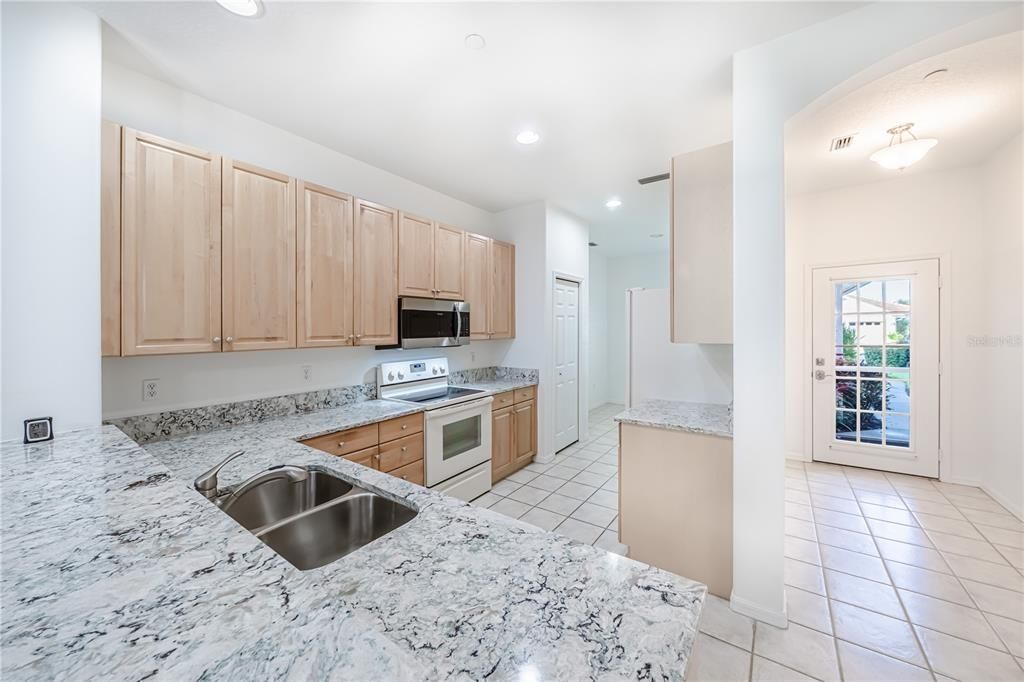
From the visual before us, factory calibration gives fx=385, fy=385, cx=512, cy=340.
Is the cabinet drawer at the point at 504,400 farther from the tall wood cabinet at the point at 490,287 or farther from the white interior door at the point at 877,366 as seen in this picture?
the white interior door at the point at 877,366

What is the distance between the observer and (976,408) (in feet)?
10.9

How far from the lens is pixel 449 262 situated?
11.3 ft

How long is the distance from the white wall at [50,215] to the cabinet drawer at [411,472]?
60.3 inches

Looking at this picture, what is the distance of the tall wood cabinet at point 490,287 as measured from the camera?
12.2 ft

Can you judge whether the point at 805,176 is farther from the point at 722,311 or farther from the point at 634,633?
the point at 634,633

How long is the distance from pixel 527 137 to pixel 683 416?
213 cm

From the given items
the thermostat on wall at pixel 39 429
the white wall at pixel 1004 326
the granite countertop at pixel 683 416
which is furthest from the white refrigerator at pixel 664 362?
the thermostat on wall at pixel 39 429

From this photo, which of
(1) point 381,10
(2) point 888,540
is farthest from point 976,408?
(1) point 381,10

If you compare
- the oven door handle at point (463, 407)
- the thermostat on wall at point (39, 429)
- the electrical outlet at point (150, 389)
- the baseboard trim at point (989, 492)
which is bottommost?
the baseboard trim at point (989, 492)

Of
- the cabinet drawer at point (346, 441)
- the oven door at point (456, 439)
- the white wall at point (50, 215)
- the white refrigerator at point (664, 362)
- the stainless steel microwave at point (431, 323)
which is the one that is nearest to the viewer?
the white wall at point (50, 215)

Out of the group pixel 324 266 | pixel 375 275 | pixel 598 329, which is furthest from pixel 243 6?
pixel 598 329

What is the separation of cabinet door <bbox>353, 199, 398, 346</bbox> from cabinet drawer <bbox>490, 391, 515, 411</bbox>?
3.67 feet

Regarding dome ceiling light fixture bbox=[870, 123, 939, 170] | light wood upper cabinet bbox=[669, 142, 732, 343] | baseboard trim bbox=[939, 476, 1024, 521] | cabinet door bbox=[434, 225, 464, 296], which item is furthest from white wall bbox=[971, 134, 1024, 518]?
cabinet door bbox=[434, 225, 464, 296]

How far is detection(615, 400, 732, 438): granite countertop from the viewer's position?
2100 millimetres
